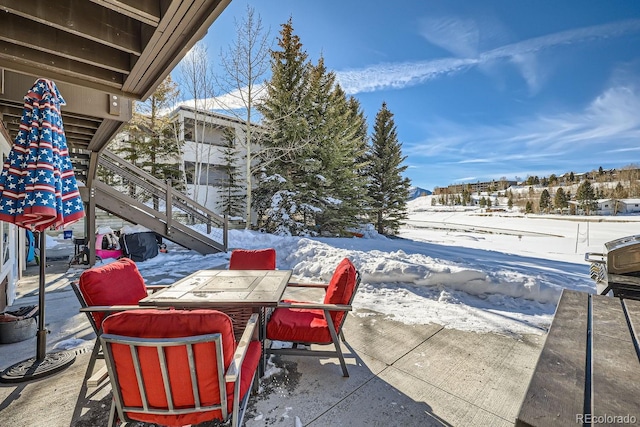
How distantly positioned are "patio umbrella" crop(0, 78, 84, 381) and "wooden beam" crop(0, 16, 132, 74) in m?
0.44

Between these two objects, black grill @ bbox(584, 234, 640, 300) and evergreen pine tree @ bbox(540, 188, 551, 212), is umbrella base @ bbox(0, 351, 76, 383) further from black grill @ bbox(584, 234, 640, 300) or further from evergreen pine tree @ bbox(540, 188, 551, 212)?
evergreen pine tree @ bbox(540, 188, 551, 212)

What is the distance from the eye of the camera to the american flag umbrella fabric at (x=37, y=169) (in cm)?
234

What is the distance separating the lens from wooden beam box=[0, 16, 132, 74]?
210cm

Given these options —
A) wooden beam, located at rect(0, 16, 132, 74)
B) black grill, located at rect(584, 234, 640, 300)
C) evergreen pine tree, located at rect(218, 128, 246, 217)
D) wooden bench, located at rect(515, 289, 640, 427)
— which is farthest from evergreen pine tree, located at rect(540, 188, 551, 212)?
wooden beam, located at rect(0, 16, 132, 74)

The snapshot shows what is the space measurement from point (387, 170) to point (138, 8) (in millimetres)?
17027

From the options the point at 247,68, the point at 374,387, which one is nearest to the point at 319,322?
the point at 374,387

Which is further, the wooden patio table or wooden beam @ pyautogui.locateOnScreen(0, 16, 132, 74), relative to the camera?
the wooden patio table

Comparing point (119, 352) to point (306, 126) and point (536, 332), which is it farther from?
point (306, 126)

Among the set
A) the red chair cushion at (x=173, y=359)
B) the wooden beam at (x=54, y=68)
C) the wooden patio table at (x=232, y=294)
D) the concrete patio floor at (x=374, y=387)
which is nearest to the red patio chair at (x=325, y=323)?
the wooden patio table at (x=232, y=294)

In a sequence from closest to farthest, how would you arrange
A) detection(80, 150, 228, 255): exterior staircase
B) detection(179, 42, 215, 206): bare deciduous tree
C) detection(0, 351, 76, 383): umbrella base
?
detection(0, 351, 76, 383): umbrella base
detection(80, 150, 228, 255): exterior staircase
detection(179, 42, 215, 206): bare deciduous tree

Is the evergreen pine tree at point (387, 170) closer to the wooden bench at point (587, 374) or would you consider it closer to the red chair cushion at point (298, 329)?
the red chair cushion at point (298, 329)

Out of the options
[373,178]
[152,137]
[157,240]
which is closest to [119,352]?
[157,240]

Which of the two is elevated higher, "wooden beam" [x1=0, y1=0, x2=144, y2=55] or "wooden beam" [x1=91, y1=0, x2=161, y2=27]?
"wooden beam" [x1=0, y1=0, x2=144, y2=55]

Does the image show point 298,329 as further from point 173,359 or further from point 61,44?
point 61,44
